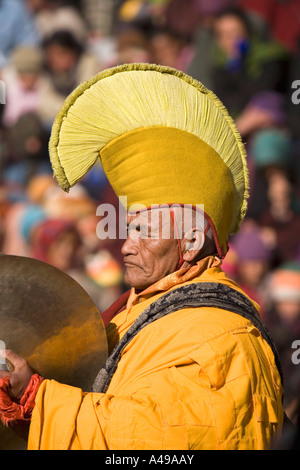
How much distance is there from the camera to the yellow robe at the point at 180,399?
3.49 m

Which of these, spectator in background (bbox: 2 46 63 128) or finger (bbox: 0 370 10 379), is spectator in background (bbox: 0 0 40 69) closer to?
spectator in background (bbox: 2 46 63 128)

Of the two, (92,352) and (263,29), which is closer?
(92,352)

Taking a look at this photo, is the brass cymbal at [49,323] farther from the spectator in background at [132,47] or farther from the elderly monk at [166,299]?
the spectator in background at [132,47]

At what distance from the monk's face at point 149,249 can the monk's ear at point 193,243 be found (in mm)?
43

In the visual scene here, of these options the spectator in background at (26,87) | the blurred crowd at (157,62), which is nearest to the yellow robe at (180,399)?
the blurred crowd at (157,62)

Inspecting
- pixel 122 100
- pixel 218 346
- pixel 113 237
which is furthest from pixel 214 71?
pixel 218 346

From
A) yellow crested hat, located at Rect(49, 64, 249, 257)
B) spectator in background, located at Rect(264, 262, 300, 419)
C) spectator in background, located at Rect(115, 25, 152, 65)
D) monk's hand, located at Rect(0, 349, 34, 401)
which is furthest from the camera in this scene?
spectator in background, located at Rect(115, 25, 152, 65)

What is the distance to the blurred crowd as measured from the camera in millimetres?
8273

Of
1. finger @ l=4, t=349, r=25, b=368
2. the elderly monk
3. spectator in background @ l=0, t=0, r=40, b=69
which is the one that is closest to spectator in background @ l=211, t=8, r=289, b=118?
spectator in background @ l=0, t=0, r=40, b=69

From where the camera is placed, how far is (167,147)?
13.1ft

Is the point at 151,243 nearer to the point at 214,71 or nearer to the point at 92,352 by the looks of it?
the point at 92,352

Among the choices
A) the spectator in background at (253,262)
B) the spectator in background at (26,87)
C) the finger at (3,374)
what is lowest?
the finger at (3,374)

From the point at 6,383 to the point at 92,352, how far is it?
1.39 feet

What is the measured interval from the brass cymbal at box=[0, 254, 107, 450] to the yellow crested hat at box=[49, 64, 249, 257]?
0.47m
